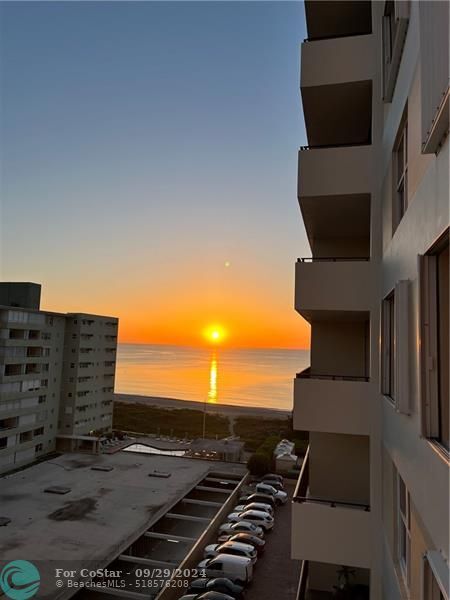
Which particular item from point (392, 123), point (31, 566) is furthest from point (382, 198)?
point (31, 566)

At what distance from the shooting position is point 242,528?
17.3 m

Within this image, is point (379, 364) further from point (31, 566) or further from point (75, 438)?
point (75, 438)

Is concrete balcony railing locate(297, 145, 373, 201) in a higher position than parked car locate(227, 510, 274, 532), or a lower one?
higher

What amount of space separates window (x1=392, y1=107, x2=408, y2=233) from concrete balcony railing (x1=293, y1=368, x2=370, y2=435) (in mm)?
2637

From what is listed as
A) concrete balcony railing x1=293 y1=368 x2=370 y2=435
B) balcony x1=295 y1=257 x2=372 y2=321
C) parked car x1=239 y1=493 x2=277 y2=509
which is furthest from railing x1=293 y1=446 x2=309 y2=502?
parked car x1=239 y1=493 x2=277 y2=509

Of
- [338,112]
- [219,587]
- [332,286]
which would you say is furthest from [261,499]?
[338,112]

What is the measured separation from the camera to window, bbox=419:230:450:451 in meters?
3.04

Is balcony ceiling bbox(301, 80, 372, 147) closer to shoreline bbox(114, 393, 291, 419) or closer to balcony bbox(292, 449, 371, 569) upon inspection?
balcony bbox(292, 449, 371, 569)

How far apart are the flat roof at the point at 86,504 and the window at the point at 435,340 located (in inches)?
530

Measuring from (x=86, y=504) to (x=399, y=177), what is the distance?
20223 millimetres

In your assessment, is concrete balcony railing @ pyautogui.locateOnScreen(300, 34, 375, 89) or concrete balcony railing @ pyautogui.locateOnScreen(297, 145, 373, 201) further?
concrete balcony railing @ pyautogui.locateOnScreen(300, 34, 375, 89)

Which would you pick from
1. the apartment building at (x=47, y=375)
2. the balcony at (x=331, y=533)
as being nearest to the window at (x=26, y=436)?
the apartment building at (x=47, y=375)

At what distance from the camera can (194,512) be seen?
2077 cm

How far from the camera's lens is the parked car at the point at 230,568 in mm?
13328
